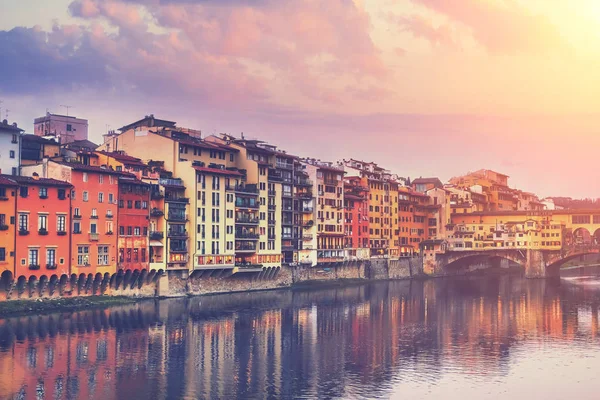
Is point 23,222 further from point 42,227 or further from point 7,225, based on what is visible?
point 42,227

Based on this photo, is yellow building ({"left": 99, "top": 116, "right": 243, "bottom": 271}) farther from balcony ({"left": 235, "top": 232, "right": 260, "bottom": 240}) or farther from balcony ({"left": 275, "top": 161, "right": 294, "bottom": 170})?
balcony ({"left": 275, "top": 161, "right": 294, "bottom": 170})

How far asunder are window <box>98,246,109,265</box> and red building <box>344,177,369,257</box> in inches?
1940

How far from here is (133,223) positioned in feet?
276

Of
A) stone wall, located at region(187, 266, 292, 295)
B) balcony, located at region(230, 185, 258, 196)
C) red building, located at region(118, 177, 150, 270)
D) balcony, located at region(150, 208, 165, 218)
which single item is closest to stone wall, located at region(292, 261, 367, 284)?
stone wall, located at region(187, 266, 292, 295)

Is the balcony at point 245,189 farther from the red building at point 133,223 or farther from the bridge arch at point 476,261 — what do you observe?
the bridge arch at point 476,261

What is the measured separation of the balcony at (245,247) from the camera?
96.6m

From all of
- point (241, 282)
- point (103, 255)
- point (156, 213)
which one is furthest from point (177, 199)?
point (241, 282)

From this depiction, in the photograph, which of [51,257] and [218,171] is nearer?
[51,257]

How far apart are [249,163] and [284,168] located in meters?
8.93

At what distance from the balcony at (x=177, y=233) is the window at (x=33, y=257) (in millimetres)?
17763

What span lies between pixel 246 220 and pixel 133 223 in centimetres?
1798

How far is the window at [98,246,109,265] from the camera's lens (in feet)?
261

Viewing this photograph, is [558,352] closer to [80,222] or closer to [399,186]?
[80,222]

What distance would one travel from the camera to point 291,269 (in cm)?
10744
